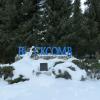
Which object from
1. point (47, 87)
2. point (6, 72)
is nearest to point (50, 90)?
point (47, 87)

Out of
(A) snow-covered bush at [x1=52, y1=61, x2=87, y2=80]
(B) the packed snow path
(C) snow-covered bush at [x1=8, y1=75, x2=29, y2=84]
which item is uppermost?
(A) snow-covered bush at [x1=52, y1=61, x2=87, y2=80]

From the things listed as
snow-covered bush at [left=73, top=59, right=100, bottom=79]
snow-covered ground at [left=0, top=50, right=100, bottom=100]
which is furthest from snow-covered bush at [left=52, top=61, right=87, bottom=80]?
snow-covered bush at [left=73, top=59, right=100, bottom=79]

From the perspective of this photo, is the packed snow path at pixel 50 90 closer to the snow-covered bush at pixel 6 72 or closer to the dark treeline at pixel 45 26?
the snow-covered bush at pixel 6 72

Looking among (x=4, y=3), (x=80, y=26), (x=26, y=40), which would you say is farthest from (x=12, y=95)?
Result: (x=4, y=3)

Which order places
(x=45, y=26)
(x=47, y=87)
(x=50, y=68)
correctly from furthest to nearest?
(x=45, y=26) < (x=50, y=68) < (x=47, y=87)

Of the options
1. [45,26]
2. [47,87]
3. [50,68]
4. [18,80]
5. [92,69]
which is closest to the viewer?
[47,87]

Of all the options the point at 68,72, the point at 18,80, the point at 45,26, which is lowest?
the point at 18,80

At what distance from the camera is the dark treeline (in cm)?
1961

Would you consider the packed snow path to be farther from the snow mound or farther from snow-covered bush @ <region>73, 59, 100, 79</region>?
snow-covered bush @ <region>73, 59, 100, 79</region>

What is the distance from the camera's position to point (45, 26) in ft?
66.9

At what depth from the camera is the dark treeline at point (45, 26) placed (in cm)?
1961

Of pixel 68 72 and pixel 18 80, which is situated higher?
pixel 68 72

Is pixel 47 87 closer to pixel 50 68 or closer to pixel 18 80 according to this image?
pixel 18 80

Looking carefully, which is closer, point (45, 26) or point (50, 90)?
point (50, 90)
